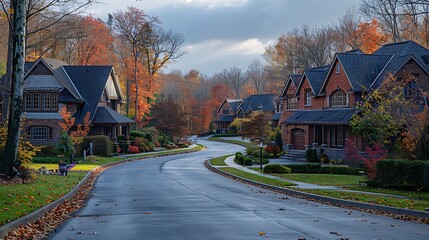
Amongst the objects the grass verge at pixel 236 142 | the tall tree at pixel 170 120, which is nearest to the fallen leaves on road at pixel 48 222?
the tall tree at pixel 170 120

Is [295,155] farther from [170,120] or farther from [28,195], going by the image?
[28,195]

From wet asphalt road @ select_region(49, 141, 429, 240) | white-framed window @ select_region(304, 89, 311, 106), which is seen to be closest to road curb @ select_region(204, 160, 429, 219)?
wet asphalt road @ select_region(49, 141, 429, 240)

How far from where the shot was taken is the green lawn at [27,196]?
13.4 meters

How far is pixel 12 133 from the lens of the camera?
20922 mm

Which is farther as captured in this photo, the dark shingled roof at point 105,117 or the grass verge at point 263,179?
the dark shingled roof at point 105,117

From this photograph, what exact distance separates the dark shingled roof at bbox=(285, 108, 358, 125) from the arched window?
24.3 inches

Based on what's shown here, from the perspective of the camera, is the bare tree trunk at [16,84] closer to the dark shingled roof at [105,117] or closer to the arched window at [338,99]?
the arched window at [338,99]

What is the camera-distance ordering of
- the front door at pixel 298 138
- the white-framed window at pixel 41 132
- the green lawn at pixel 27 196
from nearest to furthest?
the green lawn at pixel 27 196 < the front door at pixel 298 138 < the white-framed window at pixel 41 132

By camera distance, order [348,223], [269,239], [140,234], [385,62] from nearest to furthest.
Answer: [269,239]
[140,234]
[348,223]
[385,62]

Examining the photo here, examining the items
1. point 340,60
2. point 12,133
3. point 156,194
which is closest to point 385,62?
point 340,60

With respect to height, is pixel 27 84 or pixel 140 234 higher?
pixel 27 84

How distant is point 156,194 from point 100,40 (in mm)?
57441

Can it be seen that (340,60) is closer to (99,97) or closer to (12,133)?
(99,97)

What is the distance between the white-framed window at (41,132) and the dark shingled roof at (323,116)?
81.2 feet
